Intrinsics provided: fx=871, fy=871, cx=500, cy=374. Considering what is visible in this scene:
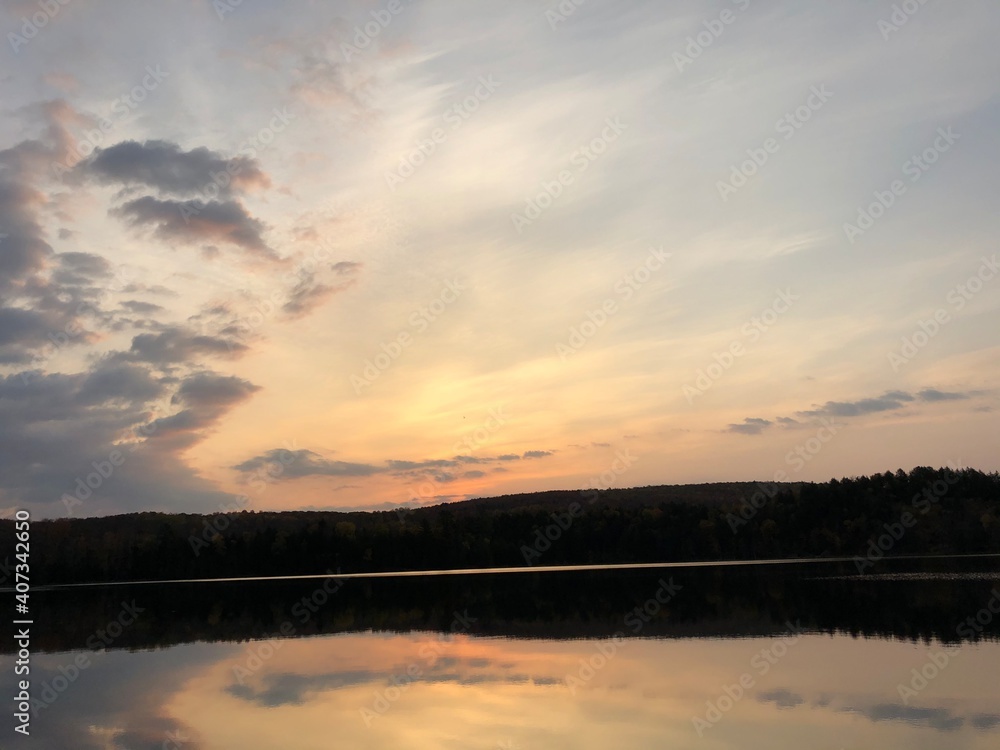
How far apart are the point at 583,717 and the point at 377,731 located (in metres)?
5.15

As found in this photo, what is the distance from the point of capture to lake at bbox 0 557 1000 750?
66.9ft

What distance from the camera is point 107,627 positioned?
53.7 m

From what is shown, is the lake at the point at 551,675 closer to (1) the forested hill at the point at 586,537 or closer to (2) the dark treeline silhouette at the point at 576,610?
(2) the dark treeline silhouette at the point at 576,610

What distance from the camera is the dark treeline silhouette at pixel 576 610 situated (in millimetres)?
38812

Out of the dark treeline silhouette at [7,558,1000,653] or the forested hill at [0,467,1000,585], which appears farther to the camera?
the forested hill at [0,467,1000,585]

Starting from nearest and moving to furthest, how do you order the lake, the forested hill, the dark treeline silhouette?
the lake < the dark treeline silhouette < the forested hill

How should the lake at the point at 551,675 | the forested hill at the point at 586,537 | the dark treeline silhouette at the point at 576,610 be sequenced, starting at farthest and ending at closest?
the forested hill at the point at 586,537 → the dark treeline silhouette at the point at 576,610 → the lake at the point at 551,675

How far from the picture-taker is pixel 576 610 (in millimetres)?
50219

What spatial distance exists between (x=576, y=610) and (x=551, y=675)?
22.5 metres

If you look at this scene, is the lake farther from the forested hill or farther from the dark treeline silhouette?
the forested hill

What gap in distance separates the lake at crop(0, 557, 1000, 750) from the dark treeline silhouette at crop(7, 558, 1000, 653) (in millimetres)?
331

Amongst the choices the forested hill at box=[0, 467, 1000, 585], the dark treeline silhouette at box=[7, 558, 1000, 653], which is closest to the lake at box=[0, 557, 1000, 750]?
the dark treeline silhouette at box=[7, 558, 1000, 653]

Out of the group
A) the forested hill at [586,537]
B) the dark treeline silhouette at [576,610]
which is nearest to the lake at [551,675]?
the dark treeline silhouette at [576,610]

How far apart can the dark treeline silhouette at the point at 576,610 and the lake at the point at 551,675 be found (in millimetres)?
331
